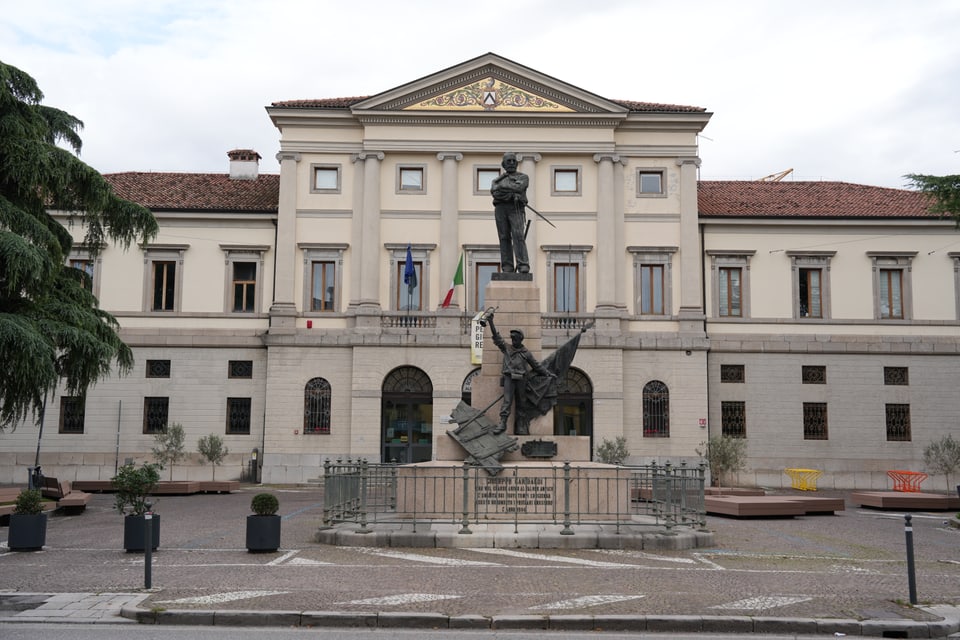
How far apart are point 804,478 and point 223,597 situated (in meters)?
29.9

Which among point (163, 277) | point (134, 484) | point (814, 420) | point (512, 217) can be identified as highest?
point (163, 277)

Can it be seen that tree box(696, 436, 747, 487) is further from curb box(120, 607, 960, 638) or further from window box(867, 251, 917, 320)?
curb box(120, 607, 960, 638)

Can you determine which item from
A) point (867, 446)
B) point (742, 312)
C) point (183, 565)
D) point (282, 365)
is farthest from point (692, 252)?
point (183, 565)

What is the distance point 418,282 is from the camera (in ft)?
131

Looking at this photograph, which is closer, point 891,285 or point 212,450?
point 212,450

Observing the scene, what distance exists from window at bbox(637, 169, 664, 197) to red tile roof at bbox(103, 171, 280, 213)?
50.5 ft

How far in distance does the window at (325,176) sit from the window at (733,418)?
60.8ft

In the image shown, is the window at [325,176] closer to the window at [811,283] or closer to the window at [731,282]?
the window at [731,282]

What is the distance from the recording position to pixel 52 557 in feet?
50.8

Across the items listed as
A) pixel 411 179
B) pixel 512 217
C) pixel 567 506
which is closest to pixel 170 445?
pixel 411 179

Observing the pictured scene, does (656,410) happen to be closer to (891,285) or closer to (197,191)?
(891,285)

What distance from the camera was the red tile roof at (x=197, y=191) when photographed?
136ft

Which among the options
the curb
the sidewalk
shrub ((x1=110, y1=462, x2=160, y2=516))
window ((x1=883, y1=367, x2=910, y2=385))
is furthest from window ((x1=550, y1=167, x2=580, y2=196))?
the curb

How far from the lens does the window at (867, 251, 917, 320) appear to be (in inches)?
1610
